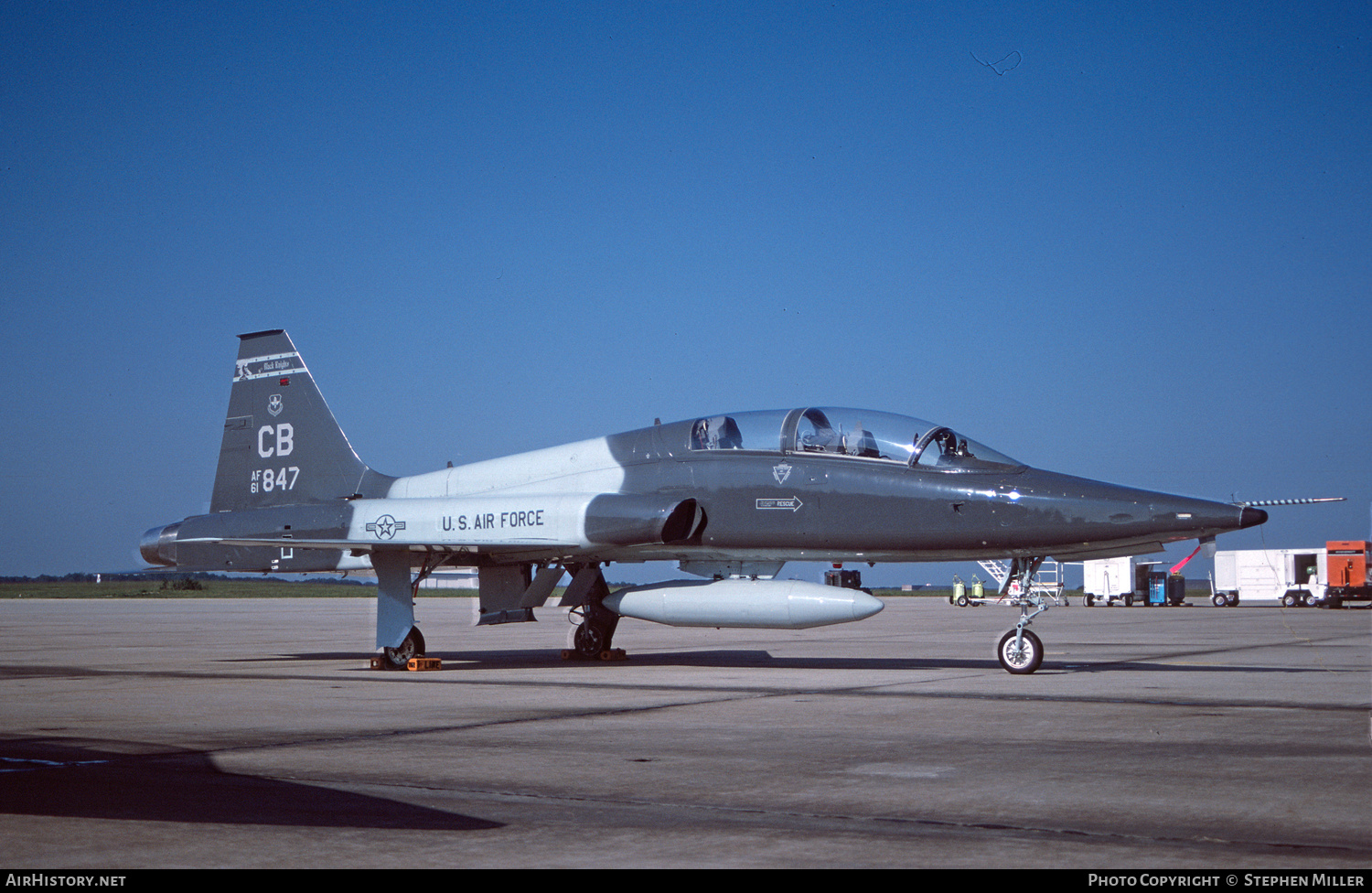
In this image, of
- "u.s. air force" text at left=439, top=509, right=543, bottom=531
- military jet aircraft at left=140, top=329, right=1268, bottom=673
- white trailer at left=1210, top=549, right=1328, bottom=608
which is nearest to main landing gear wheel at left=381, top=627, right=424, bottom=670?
military jet aircraft at left=140, top=329, right=1268, bottom=673

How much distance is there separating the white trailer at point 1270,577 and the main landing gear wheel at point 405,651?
149ft

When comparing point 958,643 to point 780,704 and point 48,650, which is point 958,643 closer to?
point 780,704

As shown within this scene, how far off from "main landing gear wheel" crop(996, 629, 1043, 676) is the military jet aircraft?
0.07 ft

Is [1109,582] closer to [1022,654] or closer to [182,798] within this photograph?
[1022,654]

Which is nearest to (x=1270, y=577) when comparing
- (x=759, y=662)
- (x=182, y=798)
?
(x=759, y=662)

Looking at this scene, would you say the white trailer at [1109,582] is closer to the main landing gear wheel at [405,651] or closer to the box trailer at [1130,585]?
the box trailer at [1130,585]

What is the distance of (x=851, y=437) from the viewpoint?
1342 cm

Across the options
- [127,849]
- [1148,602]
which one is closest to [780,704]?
[127,849]

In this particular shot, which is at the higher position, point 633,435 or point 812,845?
point 633,435

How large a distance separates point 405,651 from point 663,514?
3817mm

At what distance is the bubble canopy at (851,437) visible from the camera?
12.9 meters

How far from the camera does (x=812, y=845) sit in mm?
4574
